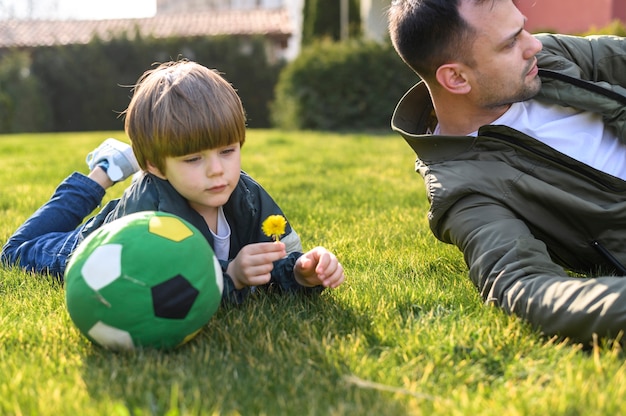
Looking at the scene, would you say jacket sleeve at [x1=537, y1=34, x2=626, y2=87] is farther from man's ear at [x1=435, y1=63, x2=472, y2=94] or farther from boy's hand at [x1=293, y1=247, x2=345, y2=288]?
boy's hand at [x1=293, y1=247, x2=345, y2=288]

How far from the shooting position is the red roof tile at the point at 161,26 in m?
29.7

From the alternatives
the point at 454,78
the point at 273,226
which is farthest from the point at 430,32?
the point at 273,226

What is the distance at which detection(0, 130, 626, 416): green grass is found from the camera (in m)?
1.71

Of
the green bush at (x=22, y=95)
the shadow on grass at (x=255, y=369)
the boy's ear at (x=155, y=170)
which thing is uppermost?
the boy's ear at (x=155, y=170)

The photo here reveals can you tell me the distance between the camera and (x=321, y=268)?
7.95 feet

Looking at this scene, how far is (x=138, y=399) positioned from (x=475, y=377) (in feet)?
2.94

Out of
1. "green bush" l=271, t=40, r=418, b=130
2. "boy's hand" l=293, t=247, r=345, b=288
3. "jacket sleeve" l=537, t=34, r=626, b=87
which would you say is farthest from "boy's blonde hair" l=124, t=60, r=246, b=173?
"green bush" l=271, t=40, r=418, b=130

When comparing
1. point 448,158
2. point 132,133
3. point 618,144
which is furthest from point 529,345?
point 132,133

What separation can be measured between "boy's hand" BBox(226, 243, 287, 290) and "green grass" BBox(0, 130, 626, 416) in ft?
0.38

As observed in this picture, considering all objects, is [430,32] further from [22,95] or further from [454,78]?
[22,95]

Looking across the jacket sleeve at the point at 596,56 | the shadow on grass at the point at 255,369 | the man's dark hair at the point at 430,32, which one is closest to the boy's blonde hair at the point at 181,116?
the shadow on grass at the point at 255,369

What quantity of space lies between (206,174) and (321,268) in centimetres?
53

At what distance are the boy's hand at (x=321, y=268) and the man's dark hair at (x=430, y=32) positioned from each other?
0.90 metres

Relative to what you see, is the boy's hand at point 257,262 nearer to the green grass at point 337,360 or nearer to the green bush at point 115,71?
the green grass at point 337,360
